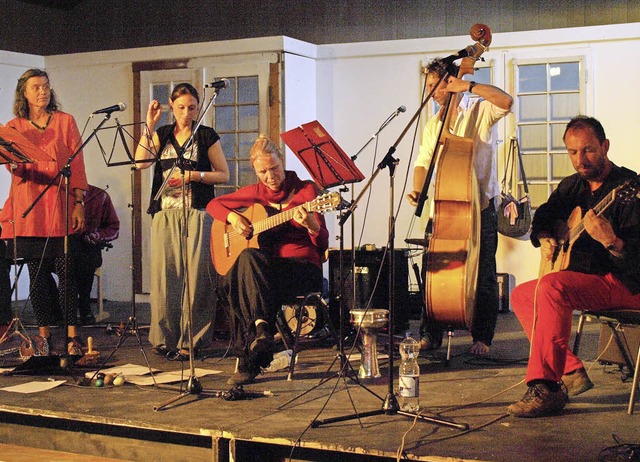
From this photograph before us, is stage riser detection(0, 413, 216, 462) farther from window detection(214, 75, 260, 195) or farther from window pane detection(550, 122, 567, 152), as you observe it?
window pane detection(550, 122, 567, 152)

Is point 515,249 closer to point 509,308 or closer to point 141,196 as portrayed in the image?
point 509,308

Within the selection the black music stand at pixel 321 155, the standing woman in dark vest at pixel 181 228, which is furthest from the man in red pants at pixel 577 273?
the standing woman in dark vest at pixel 181 228

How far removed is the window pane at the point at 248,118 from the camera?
29.1ft

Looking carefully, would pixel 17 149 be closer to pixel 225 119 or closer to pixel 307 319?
pixel 307 319

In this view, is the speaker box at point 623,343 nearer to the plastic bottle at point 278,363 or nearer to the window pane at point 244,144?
the plastic bottle at point 278,363

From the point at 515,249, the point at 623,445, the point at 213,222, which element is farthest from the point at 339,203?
the point at 515,249

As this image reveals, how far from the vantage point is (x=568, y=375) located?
4.43 metres

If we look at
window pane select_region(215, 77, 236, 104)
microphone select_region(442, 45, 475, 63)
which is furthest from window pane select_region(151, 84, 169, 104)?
microphone select_region(442, 45, 475, 63)

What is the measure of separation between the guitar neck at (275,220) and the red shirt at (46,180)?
1.34m

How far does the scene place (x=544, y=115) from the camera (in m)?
8.38

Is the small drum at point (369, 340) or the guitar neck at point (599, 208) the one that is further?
the small drum at point (369, 340)

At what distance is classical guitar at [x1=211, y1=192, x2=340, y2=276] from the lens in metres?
5.12

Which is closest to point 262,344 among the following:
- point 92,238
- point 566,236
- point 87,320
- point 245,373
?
point 245,373

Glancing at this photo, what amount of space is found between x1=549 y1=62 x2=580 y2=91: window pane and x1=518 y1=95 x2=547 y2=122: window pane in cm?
16
